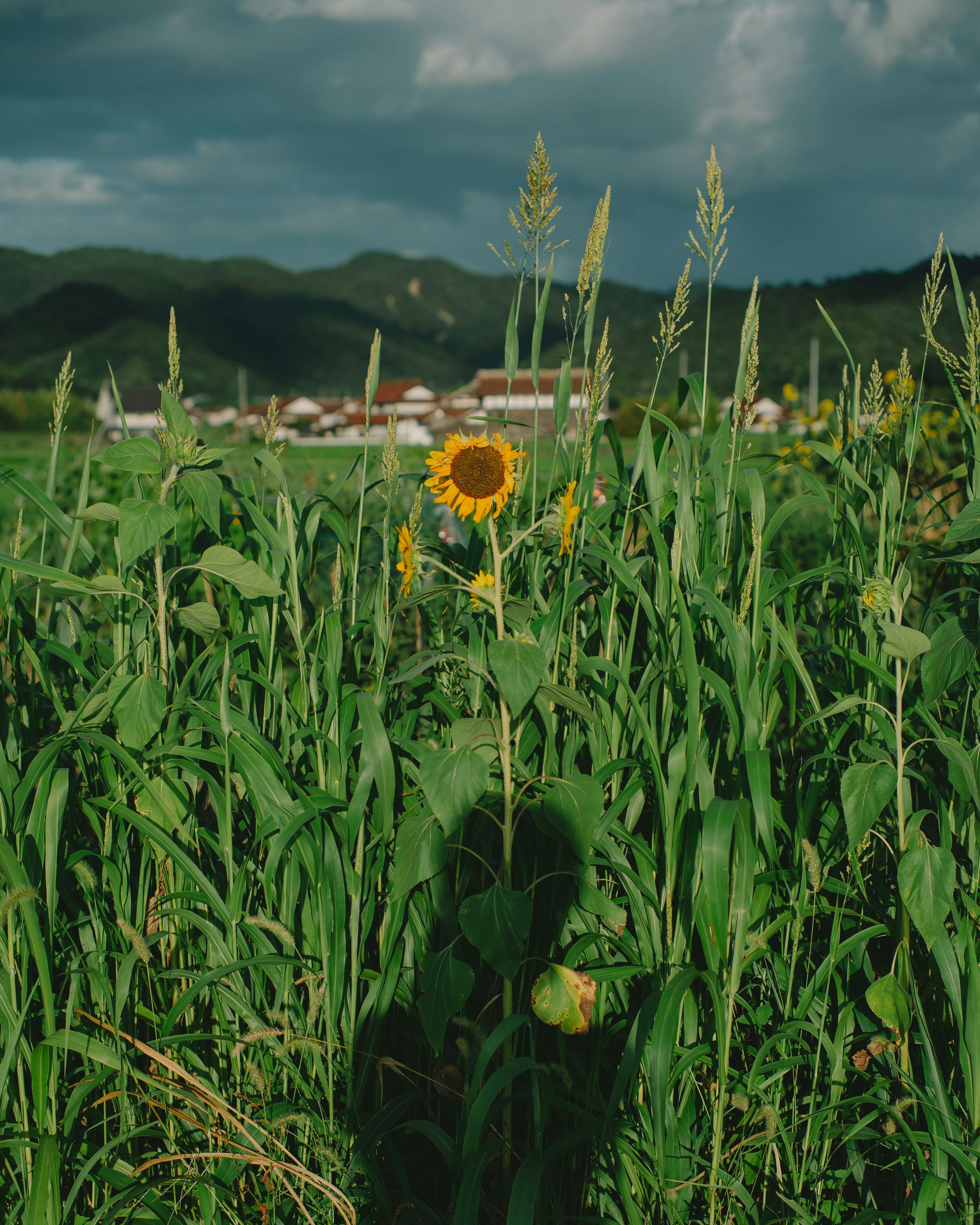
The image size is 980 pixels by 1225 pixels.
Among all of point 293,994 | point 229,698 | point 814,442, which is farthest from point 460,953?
point 814,442

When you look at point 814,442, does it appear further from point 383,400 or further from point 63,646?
point 383,400

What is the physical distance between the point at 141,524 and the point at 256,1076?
3.07 feet

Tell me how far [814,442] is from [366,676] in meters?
1.04

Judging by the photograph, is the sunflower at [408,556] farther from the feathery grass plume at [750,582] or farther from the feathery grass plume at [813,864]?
the feathery grass plume at [813,864]

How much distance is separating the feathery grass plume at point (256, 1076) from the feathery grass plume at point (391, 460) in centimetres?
99

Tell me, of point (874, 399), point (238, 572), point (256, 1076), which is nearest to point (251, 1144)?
point (256, 1076)

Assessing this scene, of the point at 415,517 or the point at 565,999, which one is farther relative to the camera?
the point at 415,517

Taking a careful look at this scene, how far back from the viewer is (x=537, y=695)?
1.34m

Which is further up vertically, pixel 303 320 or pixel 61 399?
pixel 303 320

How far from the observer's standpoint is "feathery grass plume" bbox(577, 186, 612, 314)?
146 centimetres

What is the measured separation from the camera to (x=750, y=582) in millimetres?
1318

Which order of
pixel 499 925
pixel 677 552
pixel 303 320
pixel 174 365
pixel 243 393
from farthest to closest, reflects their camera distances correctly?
pixel 303 320, pixel 243 393, pixel 174 365, pixel 677 552, pixel 499 925

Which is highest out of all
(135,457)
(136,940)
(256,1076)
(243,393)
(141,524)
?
(243,393)

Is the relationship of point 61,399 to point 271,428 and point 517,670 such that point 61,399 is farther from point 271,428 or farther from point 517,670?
point 517,670
